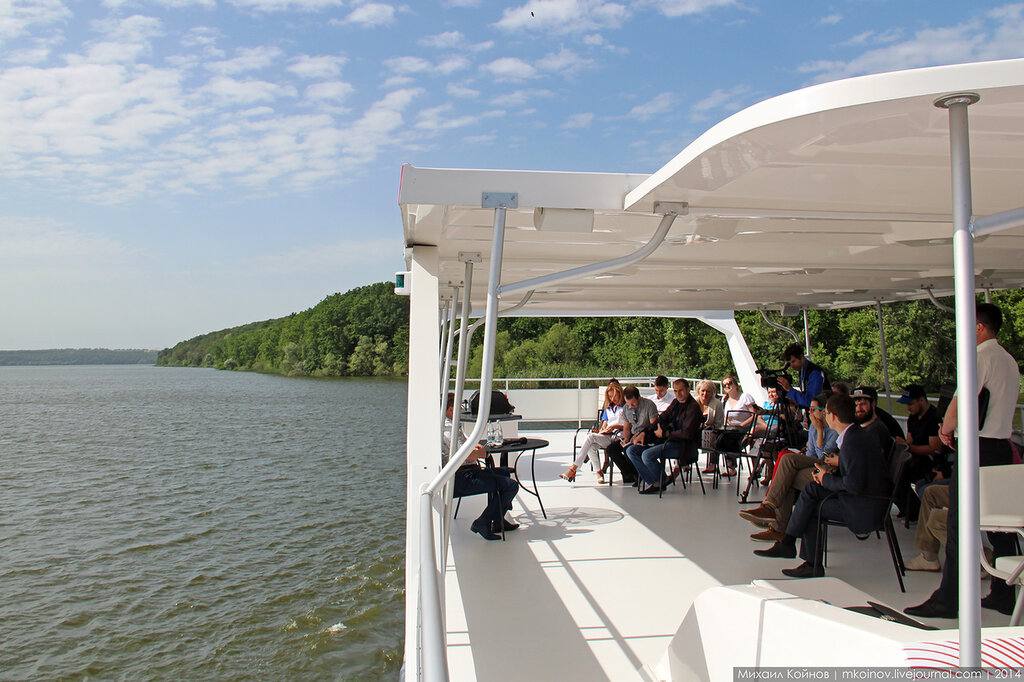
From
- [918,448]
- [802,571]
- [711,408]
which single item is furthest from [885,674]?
[711,408]

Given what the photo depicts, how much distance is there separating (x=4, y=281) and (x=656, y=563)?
180 feet

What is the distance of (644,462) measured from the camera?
7.56 metres

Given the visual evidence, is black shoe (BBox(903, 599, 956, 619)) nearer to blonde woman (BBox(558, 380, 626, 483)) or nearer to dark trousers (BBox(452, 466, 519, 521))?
dark trousers (BBox(452, 466, 519, 521))

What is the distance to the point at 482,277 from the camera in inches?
296

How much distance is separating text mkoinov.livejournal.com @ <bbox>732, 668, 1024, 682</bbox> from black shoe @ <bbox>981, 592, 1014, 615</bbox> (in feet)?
8.31

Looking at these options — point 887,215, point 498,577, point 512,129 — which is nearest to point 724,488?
point 498,577

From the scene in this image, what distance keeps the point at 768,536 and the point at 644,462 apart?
1.99 metres

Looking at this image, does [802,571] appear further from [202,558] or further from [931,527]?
[202,558]

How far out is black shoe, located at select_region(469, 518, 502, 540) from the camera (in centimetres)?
612

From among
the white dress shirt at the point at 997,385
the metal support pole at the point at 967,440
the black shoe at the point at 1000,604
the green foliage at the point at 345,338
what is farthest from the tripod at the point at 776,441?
the green foliage at the point at 345,338

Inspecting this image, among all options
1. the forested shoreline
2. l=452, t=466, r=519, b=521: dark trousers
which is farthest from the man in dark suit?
the forested shoreline

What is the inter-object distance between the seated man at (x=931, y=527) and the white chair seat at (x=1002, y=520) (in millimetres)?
1350

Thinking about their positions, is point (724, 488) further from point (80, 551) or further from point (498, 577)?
point (80, 551)

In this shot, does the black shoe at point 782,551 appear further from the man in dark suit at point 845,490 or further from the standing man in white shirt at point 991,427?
the standing man in white shirt at point 991,427
